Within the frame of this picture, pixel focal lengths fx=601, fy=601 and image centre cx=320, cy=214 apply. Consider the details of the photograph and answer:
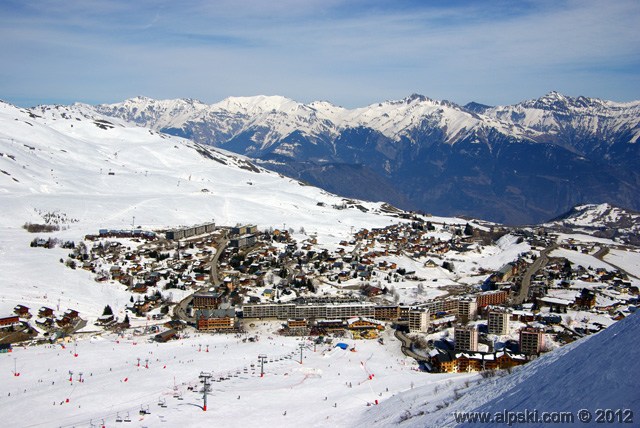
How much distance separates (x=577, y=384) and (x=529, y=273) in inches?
2403

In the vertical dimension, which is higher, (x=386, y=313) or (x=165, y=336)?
(x=386, y=313)

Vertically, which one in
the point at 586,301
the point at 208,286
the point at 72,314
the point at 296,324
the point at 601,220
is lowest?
the point at 296,324

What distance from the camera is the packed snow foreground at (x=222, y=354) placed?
788 inches

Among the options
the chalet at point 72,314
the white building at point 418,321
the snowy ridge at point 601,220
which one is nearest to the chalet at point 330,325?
the white building at point 418,321

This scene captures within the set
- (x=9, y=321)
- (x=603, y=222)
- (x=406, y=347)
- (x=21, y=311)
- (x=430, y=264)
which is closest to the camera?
(x=9, y=321)

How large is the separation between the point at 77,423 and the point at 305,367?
1393 cm

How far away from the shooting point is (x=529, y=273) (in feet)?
230

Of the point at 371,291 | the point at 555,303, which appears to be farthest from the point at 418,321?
the point at 555,303

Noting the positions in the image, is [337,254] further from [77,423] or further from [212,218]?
[77,423]

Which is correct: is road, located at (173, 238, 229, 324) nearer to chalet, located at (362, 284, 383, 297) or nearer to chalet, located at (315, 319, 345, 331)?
chalet, located at (315, 319, 345, 331)

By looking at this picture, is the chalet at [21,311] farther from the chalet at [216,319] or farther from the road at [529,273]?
the road at [529,273]

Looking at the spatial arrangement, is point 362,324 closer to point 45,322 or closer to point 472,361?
point 472,361

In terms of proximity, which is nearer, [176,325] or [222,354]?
[222,354]

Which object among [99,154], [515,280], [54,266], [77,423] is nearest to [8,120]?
[99,154]
